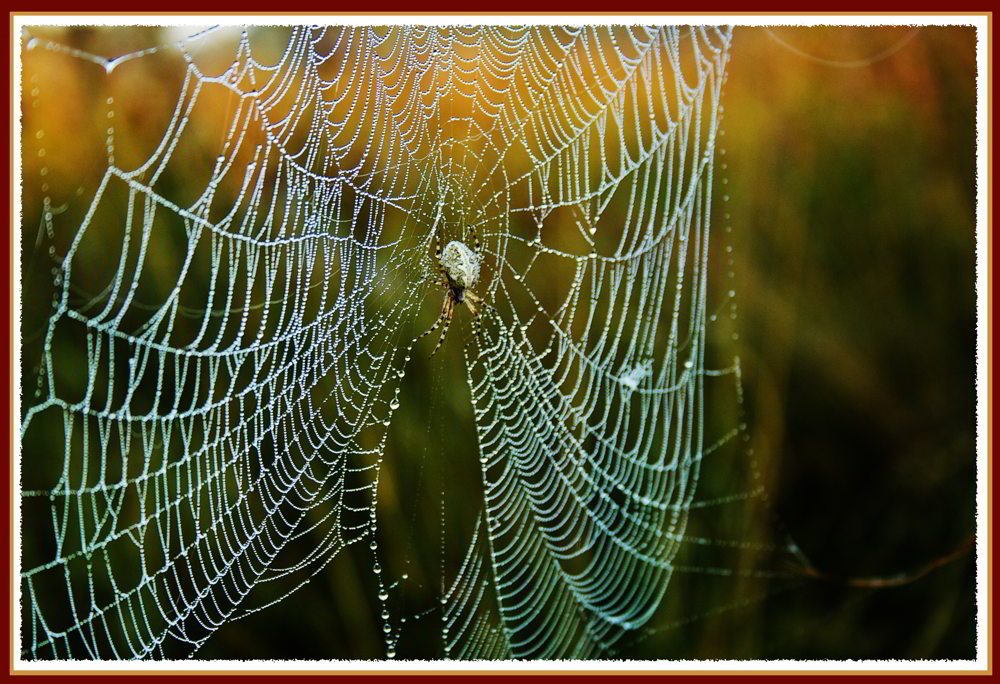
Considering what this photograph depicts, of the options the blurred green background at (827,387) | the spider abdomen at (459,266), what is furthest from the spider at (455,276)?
the blurred green background at (827,387)

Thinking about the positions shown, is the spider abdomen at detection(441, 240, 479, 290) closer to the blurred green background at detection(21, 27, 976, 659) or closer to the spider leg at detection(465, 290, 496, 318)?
the spider leg at detection(465, 290, 496, 318)

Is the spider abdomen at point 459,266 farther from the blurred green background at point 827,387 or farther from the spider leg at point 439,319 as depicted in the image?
the blurred green background at point 827,387

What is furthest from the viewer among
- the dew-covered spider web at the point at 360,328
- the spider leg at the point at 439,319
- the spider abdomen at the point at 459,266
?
the spider leg at the point at 439,319

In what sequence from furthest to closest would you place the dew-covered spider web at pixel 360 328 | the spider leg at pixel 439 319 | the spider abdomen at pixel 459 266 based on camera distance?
the spider leg at pixel 439 319 → the spider abdomen at pixel 459 266 → the dew-covered spider web at pixel 360 328

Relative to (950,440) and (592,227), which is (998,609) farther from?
(592,227)

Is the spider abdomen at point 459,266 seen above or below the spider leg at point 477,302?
above

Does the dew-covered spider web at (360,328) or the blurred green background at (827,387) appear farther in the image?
the blurred green background at (827,387)

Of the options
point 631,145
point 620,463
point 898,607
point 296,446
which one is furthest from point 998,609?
point 631,145

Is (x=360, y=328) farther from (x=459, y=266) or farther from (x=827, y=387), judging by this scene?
(x=827, y=387)
